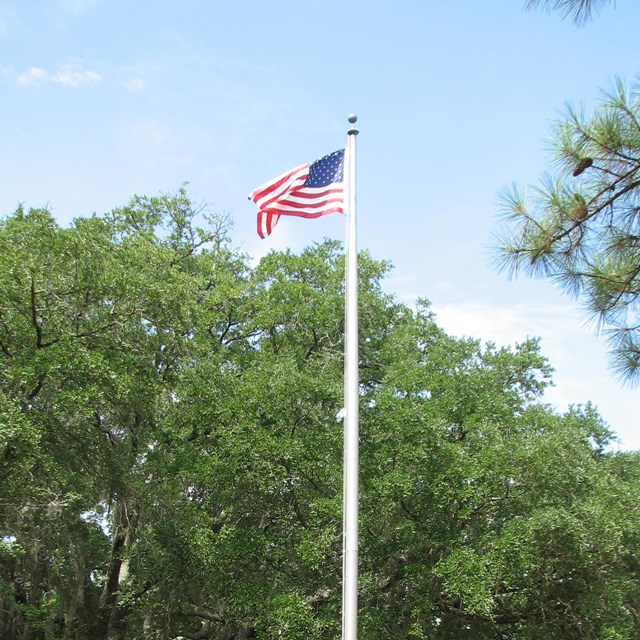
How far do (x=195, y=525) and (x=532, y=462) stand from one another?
A: 265 inches

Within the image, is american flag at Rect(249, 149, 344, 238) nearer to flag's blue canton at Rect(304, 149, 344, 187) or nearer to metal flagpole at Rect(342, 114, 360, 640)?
flag's blue canton at Rect(304, 149, 344, 187)

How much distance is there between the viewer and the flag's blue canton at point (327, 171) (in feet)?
31.7

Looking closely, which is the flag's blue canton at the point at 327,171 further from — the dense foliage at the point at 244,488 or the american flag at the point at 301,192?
the dense foliage at the point at 244,488

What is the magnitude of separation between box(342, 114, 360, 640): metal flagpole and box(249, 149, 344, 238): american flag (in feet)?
1.51

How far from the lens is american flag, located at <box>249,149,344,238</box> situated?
9.54 meters

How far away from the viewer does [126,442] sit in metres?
15.1

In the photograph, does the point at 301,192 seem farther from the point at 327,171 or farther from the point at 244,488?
the point at 244,488

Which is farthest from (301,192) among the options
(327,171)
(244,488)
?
(244,488)

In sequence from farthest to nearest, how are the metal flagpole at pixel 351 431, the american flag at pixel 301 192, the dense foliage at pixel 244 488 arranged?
1. the dense foliage at pixel 244 488
2. the american flag at pixel 301 192
3. the metal flagpole at pixel 351 431

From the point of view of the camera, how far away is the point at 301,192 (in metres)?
9.65

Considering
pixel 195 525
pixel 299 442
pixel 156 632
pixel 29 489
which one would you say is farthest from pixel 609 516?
pixel 29 489

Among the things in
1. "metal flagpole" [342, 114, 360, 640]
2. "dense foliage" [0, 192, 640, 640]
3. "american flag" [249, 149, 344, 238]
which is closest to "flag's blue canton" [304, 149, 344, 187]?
"american flag" [249, 149, 344, 238]

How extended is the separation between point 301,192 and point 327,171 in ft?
1.54

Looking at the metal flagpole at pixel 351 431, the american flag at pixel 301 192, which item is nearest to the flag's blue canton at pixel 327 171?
the american flag at pixel 301 192
